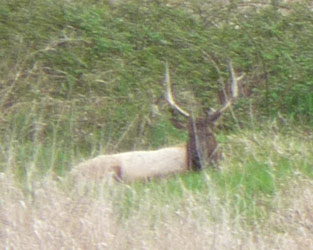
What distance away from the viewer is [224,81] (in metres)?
9.10

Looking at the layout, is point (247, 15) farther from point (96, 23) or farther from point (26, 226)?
Answer: point (26, 226)

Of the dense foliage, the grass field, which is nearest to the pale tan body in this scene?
the grass field

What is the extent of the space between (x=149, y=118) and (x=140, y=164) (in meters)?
1.13

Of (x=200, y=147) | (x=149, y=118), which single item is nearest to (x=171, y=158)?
(x=200, y=147)

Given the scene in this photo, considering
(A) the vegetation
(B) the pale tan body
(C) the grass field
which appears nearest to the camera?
(C) the grass field

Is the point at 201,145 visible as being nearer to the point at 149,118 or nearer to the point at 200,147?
the point at 200,147

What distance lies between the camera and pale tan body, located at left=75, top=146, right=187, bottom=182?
7025mm

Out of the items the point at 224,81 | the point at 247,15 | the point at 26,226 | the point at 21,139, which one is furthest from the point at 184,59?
the point at 26,226

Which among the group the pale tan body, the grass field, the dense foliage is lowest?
the grass field

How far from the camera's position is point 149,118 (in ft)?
27.2

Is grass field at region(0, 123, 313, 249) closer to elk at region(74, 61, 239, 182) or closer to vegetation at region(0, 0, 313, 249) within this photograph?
vegetation at region(0, 0, 313, 249)

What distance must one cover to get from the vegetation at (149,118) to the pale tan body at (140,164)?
0.66 feet

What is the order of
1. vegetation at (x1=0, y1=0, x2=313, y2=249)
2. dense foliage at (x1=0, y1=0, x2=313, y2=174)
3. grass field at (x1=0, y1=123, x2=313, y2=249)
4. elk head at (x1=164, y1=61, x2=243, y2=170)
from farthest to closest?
dense foliage at (x1=0, y1=0, x2=313, y2=174)
elk head at (x1=164, y1=61, x2=243, y2=170)
vegetation at (x1=0, y1=0, x2=313, y2=249)
grass field at (x1=0, y1=123, x2=313, y2=249)

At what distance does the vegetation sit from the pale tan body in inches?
8.0
